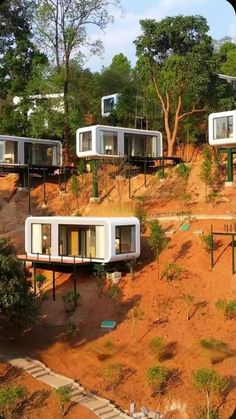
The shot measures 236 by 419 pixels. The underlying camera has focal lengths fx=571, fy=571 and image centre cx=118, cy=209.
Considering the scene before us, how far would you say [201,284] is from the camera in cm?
1961

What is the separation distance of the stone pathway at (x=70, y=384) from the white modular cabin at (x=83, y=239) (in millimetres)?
5803

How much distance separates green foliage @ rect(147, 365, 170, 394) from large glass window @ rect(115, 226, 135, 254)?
696 centimetres

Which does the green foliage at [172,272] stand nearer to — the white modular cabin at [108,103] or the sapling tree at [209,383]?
the sapling tree at [209,383]

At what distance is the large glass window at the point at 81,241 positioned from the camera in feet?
69.2

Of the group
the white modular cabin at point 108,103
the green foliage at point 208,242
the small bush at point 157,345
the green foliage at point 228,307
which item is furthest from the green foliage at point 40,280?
the white modular cabin at point 108,103

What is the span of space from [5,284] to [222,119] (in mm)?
17379

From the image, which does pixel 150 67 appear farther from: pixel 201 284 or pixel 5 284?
pixel 5 284

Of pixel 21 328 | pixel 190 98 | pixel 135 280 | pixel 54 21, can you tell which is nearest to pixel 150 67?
pixel 190 98

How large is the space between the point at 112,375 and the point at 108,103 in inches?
1209

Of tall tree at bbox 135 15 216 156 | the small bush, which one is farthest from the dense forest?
the small bush

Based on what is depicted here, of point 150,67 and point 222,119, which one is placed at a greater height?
point 150,67

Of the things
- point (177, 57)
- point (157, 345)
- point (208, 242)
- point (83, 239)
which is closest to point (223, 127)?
point (177, 57)

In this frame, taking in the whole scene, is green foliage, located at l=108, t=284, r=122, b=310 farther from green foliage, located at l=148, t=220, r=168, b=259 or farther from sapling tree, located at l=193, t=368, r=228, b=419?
sapling tree, located at l=193, t=368, r=228, b=419

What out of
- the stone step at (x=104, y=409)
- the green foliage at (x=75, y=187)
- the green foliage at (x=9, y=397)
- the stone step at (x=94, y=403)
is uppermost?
the green foliage at (x=75, y=187)
